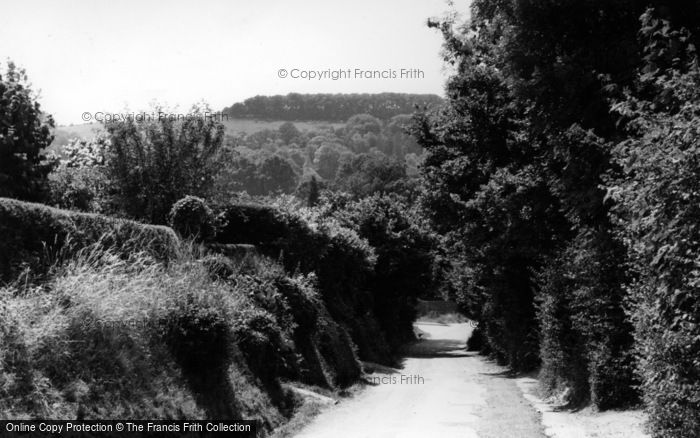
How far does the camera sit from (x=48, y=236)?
12.4m

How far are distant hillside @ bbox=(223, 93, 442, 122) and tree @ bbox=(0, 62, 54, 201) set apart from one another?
478 feet

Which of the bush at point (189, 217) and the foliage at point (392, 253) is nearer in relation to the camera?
the bush at point (189, 217)

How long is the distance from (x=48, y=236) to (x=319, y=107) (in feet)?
615

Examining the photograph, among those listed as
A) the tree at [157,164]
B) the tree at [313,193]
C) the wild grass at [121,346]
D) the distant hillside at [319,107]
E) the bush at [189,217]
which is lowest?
the tree at [313,193]

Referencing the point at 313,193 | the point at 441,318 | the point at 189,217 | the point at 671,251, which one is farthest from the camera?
the point at 313,193

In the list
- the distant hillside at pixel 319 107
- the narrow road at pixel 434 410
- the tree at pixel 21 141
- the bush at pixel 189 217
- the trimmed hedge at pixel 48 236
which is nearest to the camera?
→ the trimmed hedge at pixel 48 236

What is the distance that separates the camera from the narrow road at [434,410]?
14.5 meters

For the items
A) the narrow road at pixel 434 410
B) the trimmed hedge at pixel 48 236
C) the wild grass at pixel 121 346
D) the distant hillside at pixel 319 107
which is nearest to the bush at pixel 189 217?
the trimmed hedge at pixel 48 236

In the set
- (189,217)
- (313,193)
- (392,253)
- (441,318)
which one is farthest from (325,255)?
(313,193)

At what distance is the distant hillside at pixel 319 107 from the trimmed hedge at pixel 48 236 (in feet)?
544

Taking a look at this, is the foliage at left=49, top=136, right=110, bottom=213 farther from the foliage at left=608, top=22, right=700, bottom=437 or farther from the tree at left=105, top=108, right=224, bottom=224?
the foliage at left=608, top=22, right=700, bottom=437

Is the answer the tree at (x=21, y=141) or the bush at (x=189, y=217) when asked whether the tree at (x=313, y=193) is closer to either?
the tree at (x=21, y=141)

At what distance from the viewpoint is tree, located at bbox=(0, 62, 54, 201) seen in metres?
30.4

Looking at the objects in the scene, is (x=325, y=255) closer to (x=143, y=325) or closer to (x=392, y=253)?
(x=392, y=253)
